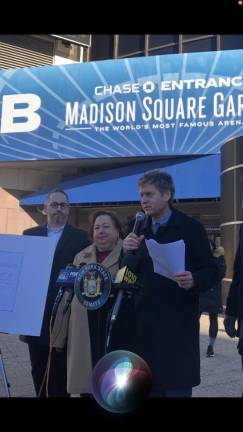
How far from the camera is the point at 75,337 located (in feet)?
9.55

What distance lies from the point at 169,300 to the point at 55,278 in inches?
37.8

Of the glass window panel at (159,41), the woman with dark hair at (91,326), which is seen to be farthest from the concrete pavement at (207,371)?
the glass window panel at (159,41)

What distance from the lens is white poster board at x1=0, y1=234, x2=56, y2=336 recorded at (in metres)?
2.62

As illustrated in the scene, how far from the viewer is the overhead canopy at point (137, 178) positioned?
1367cm

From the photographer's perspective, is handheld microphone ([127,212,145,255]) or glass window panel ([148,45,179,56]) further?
glass window panel ([148,45,179,56])

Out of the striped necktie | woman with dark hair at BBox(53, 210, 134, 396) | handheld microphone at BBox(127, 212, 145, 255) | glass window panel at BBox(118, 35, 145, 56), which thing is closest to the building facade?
glass window panel at BBox(118, 35, 145, 56)

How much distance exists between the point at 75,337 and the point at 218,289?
441 centimetres

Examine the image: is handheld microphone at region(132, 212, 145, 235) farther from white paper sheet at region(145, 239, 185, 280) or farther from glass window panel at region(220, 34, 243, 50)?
glass window panel at region(220, 34, 243, 50)

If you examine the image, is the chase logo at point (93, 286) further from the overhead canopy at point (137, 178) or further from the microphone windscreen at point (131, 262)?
the overhead canopy at point (137, 178)

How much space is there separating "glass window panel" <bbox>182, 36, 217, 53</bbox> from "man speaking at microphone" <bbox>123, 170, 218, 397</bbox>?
17052 mm
